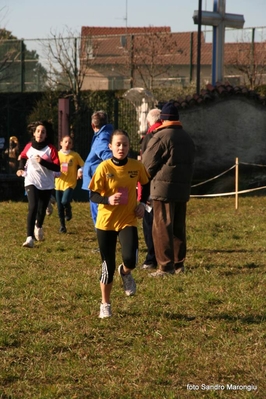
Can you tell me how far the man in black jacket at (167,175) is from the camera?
10297mm

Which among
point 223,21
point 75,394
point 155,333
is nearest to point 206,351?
point 155,333

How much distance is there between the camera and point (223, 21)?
1019 inches

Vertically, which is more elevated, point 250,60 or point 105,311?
point 250,60

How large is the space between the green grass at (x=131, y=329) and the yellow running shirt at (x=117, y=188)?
0.85 meters

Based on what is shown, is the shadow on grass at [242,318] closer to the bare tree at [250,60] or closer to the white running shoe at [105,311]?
the white running shoe at [105,311]

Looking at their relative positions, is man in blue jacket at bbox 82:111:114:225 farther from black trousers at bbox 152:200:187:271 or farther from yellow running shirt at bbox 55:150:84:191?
yellow running shirt at bbox 55:150:84:191

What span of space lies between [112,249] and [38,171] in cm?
514

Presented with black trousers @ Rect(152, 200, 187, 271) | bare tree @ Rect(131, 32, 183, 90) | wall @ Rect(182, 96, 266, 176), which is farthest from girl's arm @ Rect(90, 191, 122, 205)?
bare tree @ Rect(131, 32, 183, 90)

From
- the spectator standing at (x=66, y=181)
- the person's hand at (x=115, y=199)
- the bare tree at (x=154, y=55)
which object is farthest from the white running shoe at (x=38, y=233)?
the bare tree at (x=154, y=55)

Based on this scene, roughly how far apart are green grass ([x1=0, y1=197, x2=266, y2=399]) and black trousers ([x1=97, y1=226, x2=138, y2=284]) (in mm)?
426

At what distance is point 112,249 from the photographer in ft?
26.9

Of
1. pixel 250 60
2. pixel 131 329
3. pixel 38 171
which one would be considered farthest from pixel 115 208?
pixel 250 60

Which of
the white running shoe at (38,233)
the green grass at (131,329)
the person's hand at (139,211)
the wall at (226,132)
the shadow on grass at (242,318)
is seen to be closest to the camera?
the green grass at (131,329)

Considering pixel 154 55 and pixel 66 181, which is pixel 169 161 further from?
pixel 154 55
